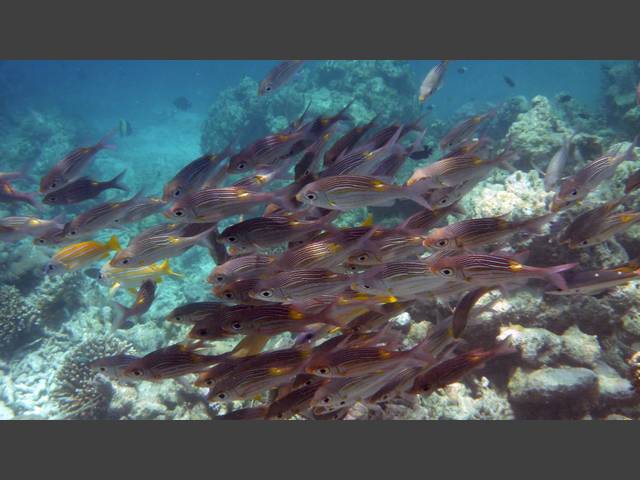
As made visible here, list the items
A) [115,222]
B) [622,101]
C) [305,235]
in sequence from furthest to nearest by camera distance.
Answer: [622,101]
[115,222]
[305,235]

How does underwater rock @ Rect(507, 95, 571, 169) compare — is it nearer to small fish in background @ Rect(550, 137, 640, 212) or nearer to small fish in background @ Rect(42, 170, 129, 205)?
small fish in background @ Rect(550, 137, 640, 212)

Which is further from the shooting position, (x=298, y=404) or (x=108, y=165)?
(x=108, y=165)

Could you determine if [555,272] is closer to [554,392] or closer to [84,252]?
[554,392]

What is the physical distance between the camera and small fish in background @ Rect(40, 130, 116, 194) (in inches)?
211

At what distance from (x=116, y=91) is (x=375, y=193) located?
70294 mm

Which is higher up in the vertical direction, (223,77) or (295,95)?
(223,77)

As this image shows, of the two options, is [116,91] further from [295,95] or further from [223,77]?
[295,95]

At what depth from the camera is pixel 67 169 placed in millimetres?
5441

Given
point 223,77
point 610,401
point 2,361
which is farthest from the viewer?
point 223,77

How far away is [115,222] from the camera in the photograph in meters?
5.01

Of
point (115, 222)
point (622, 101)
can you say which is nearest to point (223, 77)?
point (622, 101)

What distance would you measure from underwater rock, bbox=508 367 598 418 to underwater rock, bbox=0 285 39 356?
32.2ft

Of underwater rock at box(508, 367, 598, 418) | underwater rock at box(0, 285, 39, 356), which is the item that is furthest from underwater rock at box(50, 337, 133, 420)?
underwater rock at box(508, 367, 598, 418)

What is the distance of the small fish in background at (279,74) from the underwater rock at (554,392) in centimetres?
590
